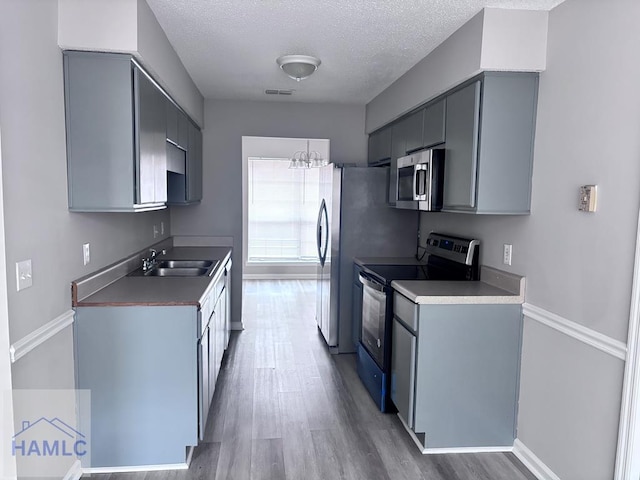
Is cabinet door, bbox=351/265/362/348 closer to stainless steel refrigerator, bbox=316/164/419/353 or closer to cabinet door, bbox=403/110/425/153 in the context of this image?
stainless steel refrigerator, bbox=316/164/419/353

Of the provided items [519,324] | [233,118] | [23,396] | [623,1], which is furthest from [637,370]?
[233,118]

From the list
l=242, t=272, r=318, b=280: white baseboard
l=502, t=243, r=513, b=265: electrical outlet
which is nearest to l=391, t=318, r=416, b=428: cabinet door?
l=502, t=243, r=513, b=265: electrical outlet

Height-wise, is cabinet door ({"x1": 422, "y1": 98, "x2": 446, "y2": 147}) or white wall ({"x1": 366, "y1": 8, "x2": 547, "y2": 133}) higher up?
white wall ({"x1": 366, "y1": 8, "x2": 547, "y2": 133})

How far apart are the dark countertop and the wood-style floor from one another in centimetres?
92

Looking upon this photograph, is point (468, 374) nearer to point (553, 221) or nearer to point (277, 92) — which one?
point (553, 221)

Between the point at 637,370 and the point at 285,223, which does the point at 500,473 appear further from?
the point at 285,223

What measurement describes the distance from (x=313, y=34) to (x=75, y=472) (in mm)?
2864

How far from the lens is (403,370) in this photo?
2850 millimetres

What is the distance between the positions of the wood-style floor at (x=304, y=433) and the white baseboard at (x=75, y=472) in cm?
11

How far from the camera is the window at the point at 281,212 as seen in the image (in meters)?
8.27

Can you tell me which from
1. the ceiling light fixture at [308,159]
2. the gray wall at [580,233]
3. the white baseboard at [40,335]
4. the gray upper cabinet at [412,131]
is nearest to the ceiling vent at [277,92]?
the ceiling light fixture at [308,159]

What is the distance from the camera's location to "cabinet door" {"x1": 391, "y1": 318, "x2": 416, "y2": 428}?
271 centimetres

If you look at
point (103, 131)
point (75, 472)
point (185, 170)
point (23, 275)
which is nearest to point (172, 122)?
point (185, 170)

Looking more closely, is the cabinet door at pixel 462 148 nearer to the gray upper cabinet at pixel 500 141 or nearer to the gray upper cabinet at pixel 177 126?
the gray upper cabinet at pixel 500 141
